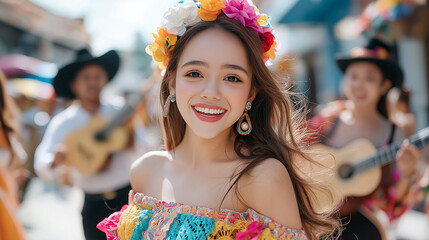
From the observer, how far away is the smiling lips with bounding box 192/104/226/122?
1.73 meters

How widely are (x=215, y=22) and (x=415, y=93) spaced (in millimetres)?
6338

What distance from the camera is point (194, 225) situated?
1.61 meters

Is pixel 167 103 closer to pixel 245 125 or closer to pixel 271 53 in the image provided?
pixel 245 125

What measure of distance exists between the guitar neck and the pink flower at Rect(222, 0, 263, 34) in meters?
2.11

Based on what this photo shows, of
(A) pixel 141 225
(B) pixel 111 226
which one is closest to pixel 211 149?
(A) pixel 141 225

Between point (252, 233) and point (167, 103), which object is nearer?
point (252, 233)

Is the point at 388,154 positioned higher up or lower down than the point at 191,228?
higher up

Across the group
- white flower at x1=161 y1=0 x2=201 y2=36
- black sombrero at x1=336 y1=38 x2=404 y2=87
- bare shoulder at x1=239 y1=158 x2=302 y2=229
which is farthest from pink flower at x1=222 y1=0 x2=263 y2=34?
black sombrero at x1=336 y1=38 x2=404 y2=87

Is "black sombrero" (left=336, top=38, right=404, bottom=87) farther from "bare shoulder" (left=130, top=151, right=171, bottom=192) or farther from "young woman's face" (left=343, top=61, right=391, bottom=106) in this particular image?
"bare shoulder" (left=130, top=151, right=171, bottom=192)

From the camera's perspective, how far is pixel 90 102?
4305 mm

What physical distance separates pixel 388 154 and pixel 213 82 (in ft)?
7.54

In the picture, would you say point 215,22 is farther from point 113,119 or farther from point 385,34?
point 385,34

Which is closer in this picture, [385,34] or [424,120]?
[385,34]

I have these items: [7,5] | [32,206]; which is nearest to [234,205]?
[32,206]
